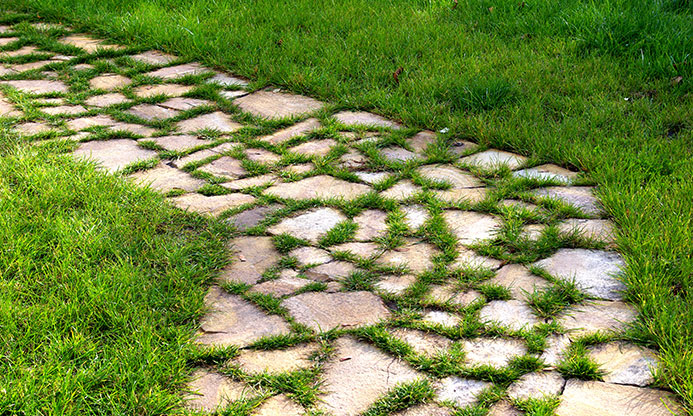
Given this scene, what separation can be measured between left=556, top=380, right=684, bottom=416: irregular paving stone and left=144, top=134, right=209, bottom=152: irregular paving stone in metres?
2.58

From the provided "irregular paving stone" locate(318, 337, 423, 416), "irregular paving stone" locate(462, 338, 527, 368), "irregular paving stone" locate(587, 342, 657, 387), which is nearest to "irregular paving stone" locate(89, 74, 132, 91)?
"irregular paving stone" locate(318, 337, 423, 416)

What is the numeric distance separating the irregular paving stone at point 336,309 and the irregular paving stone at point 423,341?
0.34 ft

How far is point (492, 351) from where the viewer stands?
2.17 metres

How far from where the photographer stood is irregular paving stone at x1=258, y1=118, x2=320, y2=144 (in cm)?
388

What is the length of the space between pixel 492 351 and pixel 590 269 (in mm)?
671

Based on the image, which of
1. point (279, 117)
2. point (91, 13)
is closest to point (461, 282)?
point (279, 117)

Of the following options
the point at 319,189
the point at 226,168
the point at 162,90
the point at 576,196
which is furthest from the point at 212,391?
the point at 162,90

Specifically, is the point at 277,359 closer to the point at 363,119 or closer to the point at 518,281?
the point at 518,281

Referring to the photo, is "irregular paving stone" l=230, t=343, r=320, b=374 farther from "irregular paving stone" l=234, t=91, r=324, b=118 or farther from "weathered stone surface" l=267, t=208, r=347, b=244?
"irregular paving stone" l=234, t=91, r=324, b=118

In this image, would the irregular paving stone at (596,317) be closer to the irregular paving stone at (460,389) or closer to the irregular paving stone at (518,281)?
the irregular paving stone at (518,281)

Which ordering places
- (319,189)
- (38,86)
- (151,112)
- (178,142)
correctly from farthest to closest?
(38,86) < (151,112) < (178,142) < (319,189)

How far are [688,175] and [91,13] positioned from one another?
5267mm

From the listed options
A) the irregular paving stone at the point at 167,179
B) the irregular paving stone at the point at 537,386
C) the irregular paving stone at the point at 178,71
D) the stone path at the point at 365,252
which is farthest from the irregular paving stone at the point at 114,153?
the irregular paving stone at the point at 537,386

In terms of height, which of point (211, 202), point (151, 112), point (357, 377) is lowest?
point (357, 377)
